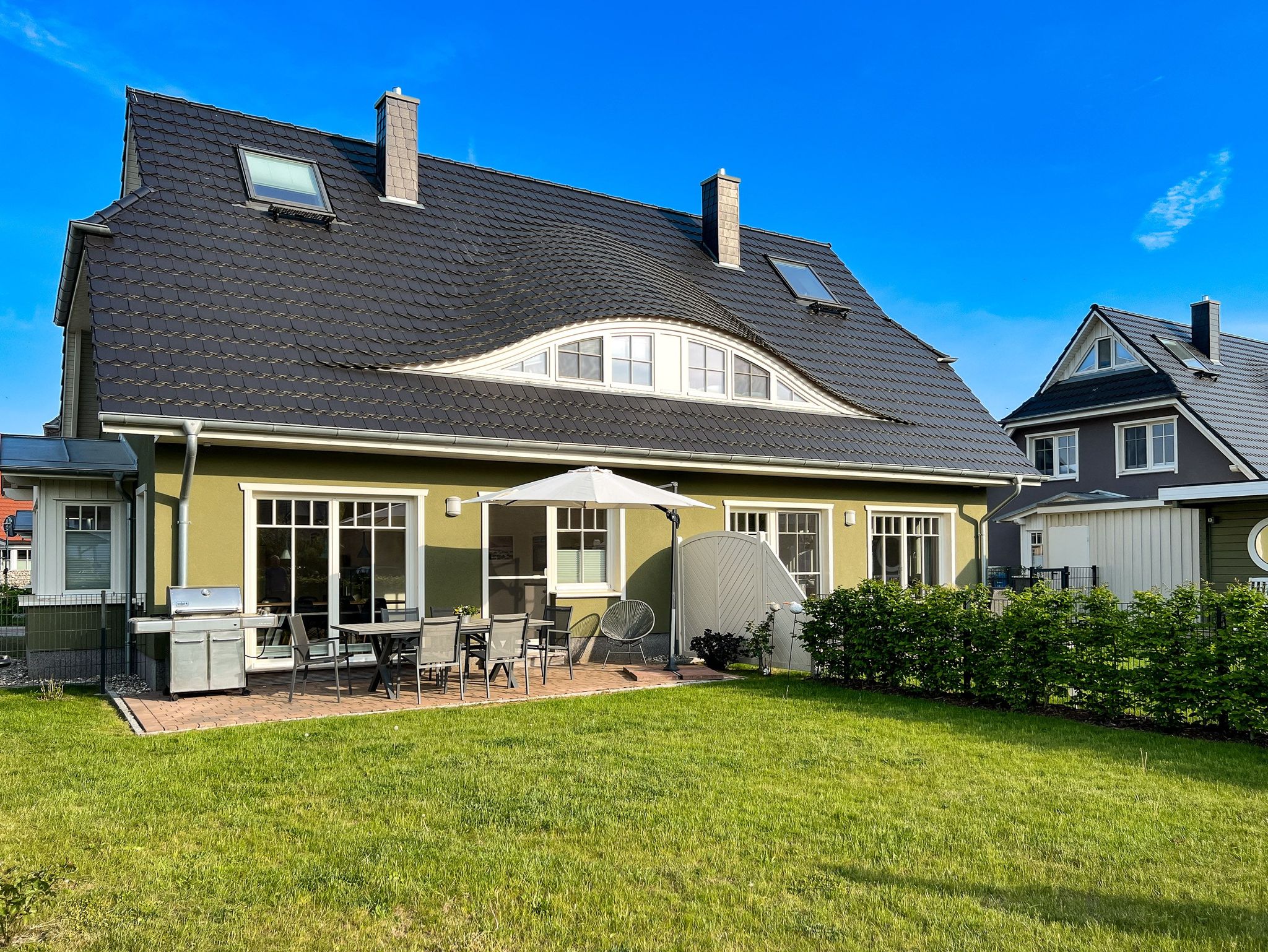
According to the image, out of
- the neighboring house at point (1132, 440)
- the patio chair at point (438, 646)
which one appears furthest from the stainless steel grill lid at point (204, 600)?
the neighboring house at point (1132, 440)

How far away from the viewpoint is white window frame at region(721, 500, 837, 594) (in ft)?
47.1

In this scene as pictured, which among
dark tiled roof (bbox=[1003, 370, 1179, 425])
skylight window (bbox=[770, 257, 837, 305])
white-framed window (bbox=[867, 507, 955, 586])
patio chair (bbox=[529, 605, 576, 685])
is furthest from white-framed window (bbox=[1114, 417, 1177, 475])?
patio chair (bbox=[529, 605, 576, 685])

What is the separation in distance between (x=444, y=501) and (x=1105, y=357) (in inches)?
922

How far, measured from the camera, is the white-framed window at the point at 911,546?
613 inches

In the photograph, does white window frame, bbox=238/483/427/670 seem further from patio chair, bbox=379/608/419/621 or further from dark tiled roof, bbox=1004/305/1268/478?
dark tiled roof, bbox=1004/305/1268/478

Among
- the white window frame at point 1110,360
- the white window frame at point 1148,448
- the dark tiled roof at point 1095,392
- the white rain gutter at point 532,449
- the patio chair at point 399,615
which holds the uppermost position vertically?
the white window frame at point 1110,360

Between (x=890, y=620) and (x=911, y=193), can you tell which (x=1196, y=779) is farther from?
(x=911, y=193)

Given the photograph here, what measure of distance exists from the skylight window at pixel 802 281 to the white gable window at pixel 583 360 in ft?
19.8

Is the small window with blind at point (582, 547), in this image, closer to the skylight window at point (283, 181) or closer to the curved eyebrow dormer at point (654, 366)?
the curved eyebrow dormer at point (654, 366)

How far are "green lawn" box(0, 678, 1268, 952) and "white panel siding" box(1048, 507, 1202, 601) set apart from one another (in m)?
11.0

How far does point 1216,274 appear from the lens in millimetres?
29812

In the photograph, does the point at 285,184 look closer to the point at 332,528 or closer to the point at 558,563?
the point at 332,528

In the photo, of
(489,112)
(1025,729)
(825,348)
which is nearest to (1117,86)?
(825,348)

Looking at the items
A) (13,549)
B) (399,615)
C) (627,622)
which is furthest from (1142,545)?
(13,549)
